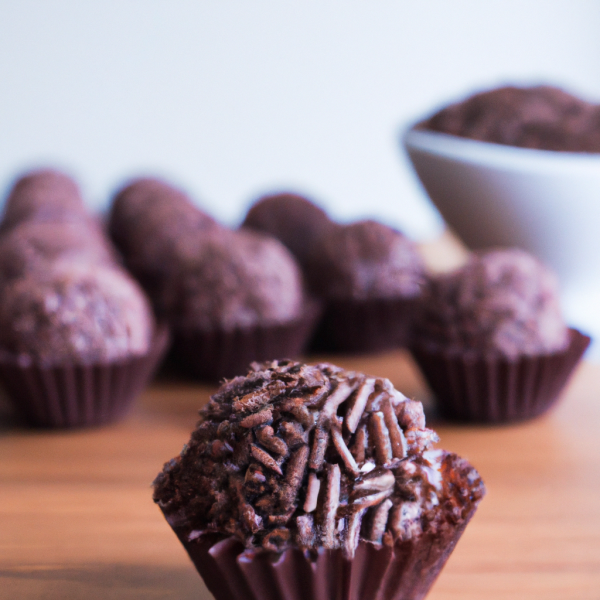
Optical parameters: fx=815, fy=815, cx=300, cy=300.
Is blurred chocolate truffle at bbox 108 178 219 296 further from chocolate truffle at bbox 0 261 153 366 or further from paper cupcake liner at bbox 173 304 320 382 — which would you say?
chocolate truffle at bbox 0 261 153 366

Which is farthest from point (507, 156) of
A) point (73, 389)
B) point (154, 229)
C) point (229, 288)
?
point (73, 389)

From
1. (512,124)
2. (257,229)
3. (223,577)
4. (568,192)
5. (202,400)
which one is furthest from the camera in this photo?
(257,229)

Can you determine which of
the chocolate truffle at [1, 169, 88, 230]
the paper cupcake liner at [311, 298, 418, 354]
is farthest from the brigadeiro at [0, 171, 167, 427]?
the chocolate truffle at [1, 169, 88, 230]

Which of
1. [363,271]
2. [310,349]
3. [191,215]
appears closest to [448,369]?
[363,271]

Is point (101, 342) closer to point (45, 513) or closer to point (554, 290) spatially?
point (45, 513)

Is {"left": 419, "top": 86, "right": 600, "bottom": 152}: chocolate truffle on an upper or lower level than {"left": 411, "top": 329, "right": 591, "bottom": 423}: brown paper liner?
upper

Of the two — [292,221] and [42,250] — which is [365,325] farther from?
[42,250]
